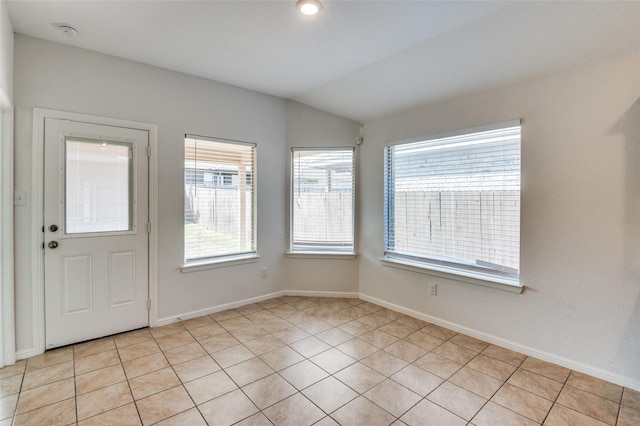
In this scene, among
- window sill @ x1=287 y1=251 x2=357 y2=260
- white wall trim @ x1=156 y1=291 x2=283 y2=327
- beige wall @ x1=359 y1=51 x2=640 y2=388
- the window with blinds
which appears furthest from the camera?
window sill @ x1=287 y1=251 x2=357 y2=260

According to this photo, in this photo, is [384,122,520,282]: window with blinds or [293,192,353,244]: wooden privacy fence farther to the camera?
[293,192,353,244]: wooden privacy fence

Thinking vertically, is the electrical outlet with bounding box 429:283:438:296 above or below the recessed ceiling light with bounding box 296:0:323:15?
below

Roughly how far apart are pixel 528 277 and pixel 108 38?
4091 mm

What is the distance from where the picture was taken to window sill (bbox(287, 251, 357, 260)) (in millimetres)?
4078

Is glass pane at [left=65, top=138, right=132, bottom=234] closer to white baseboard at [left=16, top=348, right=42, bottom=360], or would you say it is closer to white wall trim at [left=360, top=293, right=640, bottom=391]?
white baseboard at [left=16, top=348, right=42, bottom=360]

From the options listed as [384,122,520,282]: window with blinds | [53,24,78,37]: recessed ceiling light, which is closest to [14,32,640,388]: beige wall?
[384,122,520,282]: window with blinds

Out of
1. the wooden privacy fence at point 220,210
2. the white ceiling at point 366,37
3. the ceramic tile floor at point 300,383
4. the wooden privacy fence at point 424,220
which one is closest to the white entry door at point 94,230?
the ceramic tile floor at point 300,383

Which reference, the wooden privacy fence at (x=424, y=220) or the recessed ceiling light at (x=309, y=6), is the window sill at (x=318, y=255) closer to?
the wooden privacy fence at (x=424, y=220)

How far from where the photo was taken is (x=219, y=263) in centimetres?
359

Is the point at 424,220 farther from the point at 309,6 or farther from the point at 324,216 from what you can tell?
the point at 309,6

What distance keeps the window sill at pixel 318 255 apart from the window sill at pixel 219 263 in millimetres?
505

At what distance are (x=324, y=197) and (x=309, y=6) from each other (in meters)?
2.39

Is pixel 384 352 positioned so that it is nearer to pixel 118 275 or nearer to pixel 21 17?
pixel 118 275

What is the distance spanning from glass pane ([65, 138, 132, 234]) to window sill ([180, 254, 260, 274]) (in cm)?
72
